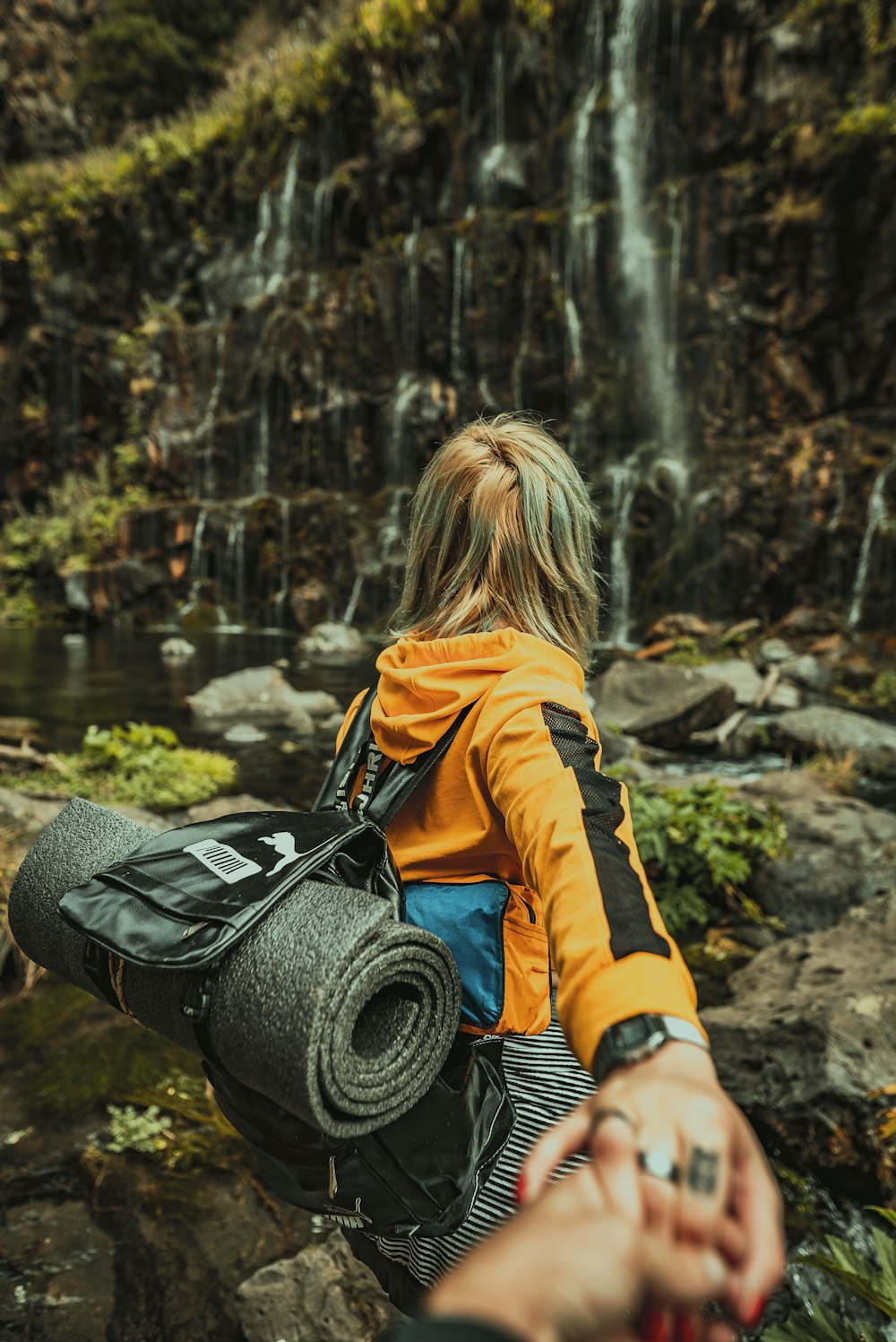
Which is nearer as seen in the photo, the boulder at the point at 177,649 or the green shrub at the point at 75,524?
the boulder at the point at 177,649

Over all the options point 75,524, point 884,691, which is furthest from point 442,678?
point 75,524

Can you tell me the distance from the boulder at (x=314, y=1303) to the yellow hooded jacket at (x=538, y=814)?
156 centimetres

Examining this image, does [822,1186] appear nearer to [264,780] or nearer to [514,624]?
[514,624]

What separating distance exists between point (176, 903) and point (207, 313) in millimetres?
28149

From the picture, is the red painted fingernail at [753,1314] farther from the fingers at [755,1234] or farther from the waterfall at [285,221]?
the waterfall at [285,221]

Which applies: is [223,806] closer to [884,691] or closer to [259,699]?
[259,699]

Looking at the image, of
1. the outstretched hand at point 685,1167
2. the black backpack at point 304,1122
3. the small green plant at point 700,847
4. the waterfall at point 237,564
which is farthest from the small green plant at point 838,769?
the waterfall at point 237,564

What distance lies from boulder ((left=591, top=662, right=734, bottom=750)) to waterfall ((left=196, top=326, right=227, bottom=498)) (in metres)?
17.5

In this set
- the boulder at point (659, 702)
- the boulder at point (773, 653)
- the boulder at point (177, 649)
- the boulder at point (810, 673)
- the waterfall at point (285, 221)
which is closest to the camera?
the boulder at point (659, 702)

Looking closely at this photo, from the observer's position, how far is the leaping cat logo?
1315mm

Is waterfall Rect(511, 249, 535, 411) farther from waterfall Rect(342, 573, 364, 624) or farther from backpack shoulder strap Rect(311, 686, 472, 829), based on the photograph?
backpack shoulder strap Rect(311, 686, 472, 829)

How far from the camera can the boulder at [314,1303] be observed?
2162 millimetres

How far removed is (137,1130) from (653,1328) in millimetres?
3026

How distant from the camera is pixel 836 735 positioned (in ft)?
28.8
